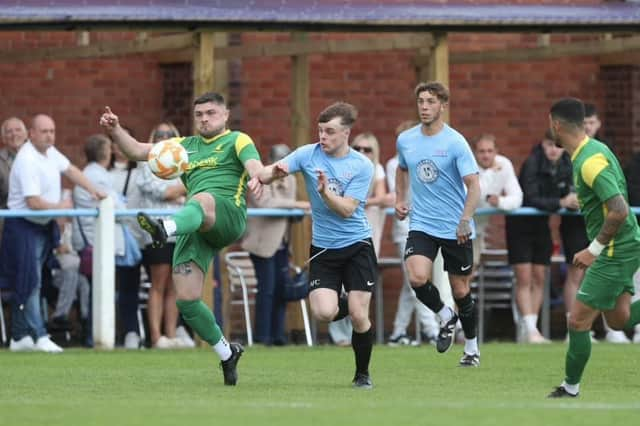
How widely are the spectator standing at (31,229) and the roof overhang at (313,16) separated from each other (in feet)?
3.53

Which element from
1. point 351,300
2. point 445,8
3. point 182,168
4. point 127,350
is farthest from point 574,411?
point 445,8

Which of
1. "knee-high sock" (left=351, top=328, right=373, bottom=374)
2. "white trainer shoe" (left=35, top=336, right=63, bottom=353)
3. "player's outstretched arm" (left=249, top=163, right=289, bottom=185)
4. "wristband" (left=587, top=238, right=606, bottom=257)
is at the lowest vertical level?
"white trainer shoe" (left=35, top=336, right=63, bottom=353)

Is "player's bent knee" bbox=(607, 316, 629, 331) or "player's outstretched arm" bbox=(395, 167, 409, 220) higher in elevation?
"player's outstretched arm" bbox=(395, 167, 409, 220)

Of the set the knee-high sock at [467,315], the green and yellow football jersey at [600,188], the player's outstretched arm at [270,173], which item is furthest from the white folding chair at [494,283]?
the green and yellow football jersey at [600,188]

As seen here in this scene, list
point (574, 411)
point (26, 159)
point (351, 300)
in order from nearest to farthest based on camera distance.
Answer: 1. point (574, 411)
2. point (351, 300)
3. point (26, 159)

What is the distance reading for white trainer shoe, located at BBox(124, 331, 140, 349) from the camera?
1653 centimetres

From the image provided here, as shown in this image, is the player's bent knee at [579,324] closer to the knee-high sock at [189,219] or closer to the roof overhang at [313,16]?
the knee-high sock at [189,219]

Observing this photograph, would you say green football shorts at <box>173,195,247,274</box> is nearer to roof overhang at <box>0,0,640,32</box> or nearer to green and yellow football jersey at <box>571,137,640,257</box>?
green and yellow football jersey at <box>571,137,640,257</box>

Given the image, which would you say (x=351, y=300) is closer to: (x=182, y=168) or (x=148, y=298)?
(x=182, y=168)

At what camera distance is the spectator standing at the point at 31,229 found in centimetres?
1568

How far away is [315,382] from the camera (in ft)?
40.2

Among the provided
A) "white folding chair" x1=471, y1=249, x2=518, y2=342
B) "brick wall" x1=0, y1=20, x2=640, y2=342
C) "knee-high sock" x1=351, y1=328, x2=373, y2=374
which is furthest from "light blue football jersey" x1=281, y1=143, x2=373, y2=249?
"brick wall" x1=0, y1=20, x2=640, y2=342

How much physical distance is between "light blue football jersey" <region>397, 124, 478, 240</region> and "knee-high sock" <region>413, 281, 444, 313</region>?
436 mm

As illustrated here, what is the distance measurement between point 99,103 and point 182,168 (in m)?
8.23
